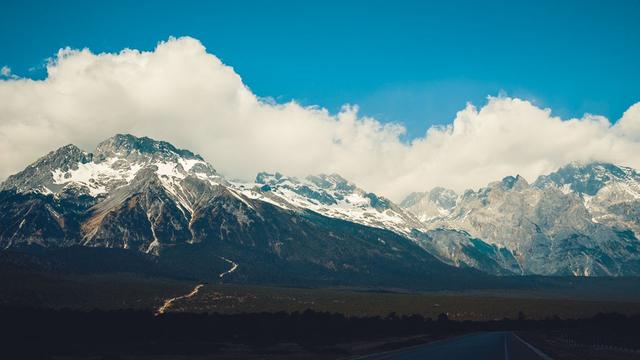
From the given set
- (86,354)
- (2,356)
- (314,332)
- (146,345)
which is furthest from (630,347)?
(2,356)

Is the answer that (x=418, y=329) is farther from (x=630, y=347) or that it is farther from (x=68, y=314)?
(x=68, y=314)

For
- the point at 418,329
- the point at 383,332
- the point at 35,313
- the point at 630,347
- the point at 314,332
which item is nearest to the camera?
the point at 630,347

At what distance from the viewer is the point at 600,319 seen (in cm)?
19075

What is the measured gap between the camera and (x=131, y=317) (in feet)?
375

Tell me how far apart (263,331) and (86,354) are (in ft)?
179

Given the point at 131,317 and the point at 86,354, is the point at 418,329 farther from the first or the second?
the point at 86,354

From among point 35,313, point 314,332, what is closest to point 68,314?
point 35,313

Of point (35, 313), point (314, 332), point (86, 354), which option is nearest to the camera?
point (86, 354)

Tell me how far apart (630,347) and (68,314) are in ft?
312

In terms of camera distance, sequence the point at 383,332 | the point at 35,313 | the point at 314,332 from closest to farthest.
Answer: the point at 35,313 → the point at 314,332 → the point at 383,332

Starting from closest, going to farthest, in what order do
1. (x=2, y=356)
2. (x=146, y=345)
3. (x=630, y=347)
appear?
(x=2, y=356) → (x=146, y=345) → (x=630, y=347)

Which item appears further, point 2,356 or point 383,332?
point 383,332

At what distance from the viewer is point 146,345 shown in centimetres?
8338

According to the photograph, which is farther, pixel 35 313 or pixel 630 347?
pixel 35 313
